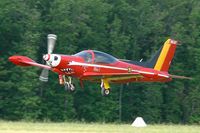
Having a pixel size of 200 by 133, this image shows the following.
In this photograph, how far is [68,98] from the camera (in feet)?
188

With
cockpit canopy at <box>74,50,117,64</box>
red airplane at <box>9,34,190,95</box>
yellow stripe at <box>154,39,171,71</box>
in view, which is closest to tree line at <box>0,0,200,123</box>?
yellow stripe at <box>154,39,171,71</box>

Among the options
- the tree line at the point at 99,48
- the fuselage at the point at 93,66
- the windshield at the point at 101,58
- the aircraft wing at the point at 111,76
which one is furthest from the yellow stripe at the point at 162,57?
the tree line at the point at 99,48

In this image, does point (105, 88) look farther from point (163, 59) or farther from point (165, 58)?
point (165, 58)

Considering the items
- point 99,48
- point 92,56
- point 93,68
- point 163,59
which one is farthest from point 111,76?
point 99,48

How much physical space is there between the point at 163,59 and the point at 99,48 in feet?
64.0

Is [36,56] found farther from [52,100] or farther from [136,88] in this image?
[136,88]

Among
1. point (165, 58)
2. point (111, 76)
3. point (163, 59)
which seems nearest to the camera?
point (111, 76)

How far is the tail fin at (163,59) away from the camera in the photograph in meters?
40.5

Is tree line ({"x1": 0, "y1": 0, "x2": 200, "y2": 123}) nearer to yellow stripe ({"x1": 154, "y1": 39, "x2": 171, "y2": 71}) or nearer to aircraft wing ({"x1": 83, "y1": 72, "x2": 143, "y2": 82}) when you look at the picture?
yellow stripe ({"x1": 154, "y1": 39, "x2": 171, "y2": 71})

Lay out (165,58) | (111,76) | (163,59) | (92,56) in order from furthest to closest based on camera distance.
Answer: (165,58) < (163,59) < (111,76) < (92,56)

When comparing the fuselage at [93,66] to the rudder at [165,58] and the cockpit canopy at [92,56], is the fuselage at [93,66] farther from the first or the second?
the rudder at [165,58]

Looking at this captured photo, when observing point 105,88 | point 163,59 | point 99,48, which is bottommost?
point 105,88

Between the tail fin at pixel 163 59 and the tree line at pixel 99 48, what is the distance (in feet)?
47.9

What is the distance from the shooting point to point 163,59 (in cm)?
4116
